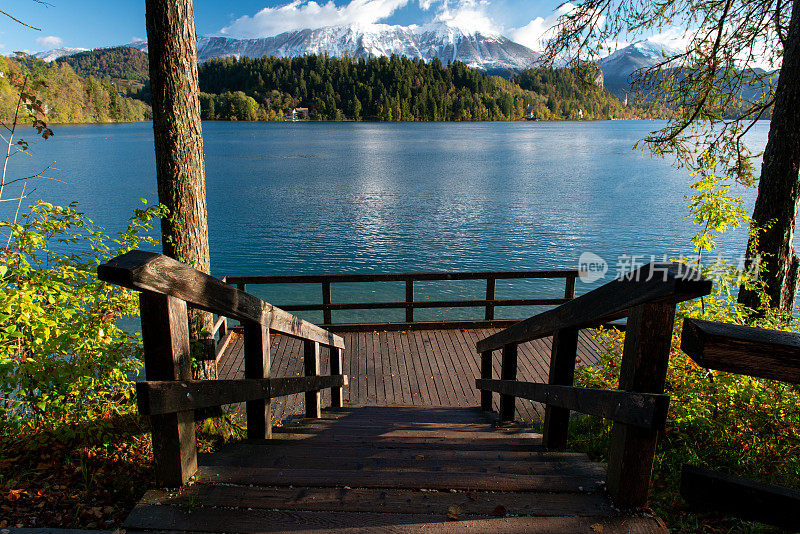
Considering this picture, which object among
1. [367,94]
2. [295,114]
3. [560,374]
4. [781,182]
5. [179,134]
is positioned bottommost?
[560,374]

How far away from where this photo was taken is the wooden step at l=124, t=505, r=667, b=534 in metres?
1.89

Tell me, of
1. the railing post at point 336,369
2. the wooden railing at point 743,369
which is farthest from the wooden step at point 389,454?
the railing post at point 336,369

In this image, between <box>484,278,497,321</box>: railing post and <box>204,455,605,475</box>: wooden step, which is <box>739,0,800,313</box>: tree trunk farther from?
<box>204,455,605,475</box>: wooden step

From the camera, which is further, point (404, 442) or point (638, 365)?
point (404, 442)

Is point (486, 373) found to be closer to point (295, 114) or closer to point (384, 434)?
point (384, 434)

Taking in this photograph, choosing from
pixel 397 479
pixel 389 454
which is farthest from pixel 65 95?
pixel 397 479

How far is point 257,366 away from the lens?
281cm

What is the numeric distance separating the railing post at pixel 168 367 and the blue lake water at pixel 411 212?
5.91 meters

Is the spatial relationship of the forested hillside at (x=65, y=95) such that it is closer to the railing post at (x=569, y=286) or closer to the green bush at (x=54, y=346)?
the green bush at (x=54, y=346)

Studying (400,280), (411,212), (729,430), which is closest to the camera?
(729,430)

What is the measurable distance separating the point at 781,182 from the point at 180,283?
23.5 feet

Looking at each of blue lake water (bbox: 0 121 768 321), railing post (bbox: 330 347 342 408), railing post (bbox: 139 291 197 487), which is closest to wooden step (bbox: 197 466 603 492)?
railing post (bbox: 139 291 197 487)

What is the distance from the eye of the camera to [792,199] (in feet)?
21.0

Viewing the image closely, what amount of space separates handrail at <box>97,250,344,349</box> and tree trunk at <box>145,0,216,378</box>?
260 centimetres
